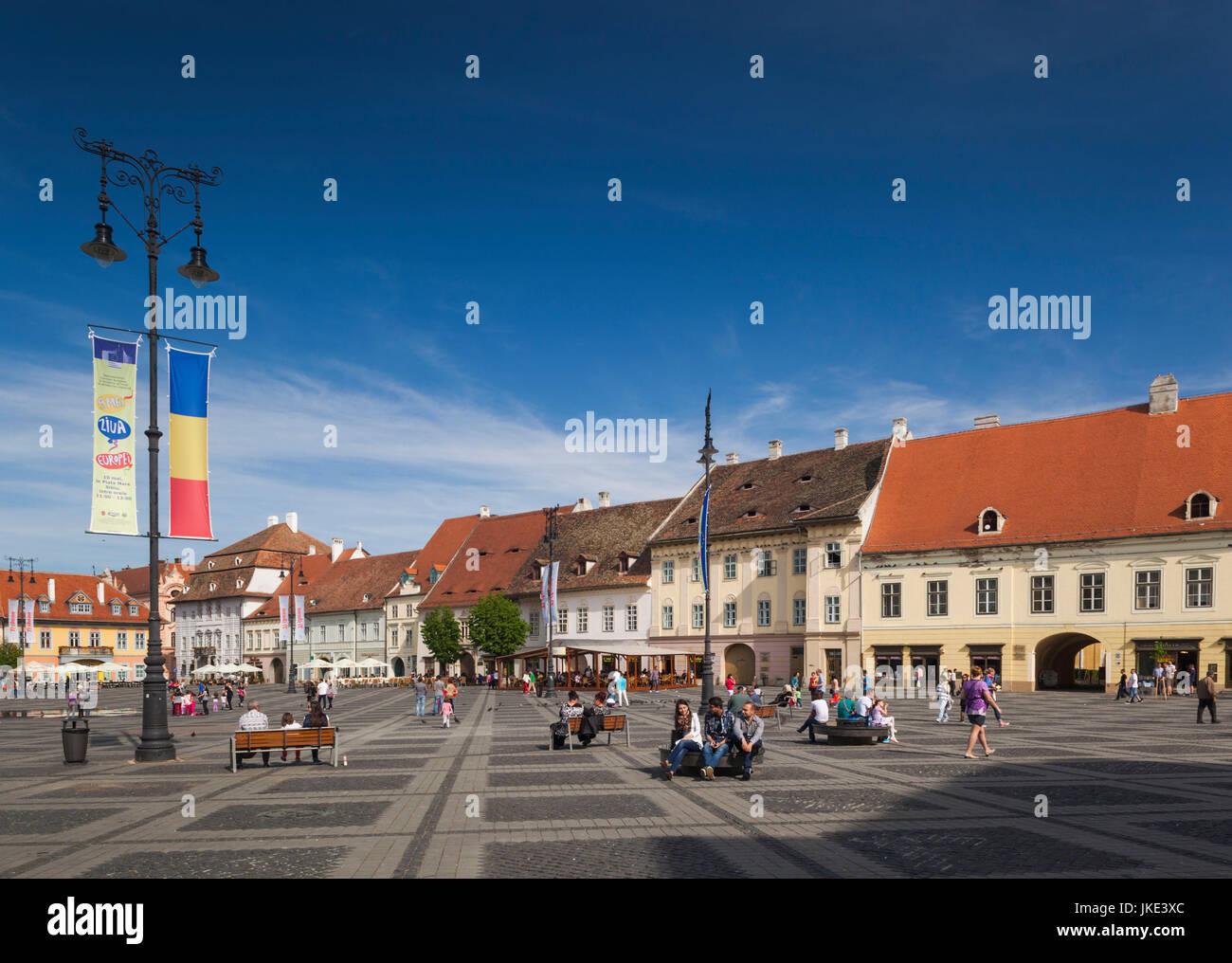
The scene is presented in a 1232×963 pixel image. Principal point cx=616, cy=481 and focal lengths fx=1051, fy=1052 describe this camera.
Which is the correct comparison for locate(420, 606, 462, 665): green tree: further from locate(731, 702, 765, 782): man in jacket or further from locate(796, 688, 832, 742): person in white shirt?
locate(731, 702, 765, 782): man in jacket

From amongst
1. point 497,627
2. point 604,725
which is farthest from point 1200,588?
point 497,627

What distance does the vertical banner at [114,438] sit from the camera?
1927cm

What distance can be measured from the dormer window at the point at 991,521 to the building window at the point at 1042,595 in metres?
2.89

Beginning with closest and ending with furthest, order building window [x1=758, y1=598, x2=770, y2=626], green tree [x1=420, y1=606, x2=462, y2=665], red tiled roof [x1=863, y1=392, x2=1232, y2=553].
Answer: red tiled roof [x1=863, y1=392, x2=1232, y2=553] → building window [x1=758, y1=598, x2=770, y2=626] → green tree [x1=420, y1=606, x2=462, y2=665]

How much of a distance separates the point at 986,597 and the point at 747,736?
3675cm

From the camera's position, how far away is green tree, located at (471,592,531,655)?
66125 mm

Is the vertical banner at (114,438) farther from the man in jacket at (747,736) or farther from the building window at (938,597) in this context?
the building window at (938,597)

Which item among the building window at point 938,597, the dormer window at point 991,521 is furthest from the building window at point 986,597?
the dormer window at point 991,521

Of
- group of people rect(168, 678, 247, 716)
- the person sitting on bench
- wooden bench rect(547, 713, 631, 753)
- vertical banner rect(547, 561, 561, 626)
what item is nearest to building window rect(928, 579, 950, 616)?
vertical banner rect(547, 561, 561, 626)

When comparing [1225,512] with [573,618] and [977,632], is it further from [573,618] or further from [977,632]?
[573,618]

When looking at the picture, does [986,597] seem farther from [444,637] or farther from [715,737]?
[444,637]

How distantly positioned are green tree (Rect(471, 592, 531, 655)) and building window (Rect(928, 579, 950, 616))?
87.0ft
